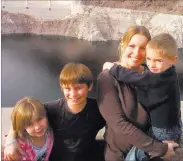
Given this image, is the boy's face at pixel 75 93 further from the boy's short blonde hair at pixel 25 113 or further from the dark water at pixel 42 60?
the dark water at pixel 42 60

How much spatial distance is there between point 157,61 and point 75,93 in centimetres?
25

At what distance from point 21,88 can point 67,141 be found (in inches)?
12.1

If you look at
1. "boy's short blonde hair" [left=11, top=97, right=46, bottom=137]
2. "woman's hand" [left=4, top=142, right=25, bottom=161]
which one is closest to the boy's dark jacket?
"boy's short blonde hair" [left=11, top=97, right=46, bottom=137]

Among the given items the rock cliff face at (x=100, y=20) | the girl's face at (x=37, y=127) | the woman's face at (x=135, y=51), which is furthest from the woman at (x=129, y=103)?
the rock cliff face at (x=100, y=20)

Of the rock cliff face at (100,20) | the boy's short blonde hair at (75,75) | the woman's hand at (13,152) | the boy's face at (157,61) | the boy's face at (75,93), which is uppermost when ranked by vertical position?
the rock cliff face at (100,20)

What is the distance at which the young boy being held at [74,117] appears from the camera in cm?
83

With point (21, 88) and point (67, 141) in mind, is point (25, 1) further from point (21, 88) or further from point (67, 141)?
point (67, 141)

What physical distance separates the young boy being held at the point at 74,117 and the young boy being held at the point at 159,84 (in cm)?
10

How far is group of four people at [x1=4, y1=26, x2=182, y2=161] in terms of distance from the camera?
31.6 inches

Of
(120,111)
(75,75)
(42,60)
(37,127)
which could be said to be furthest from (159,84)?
(42,60)

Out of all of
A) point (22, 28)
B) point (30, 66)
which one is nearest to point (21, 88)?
point (30, 66)

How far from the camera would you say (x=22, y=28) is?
1130 mm

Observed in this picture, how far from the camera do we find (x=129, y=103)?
832mm

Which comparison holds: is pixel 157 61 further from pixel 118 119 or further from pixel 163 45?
pixel 118 119
